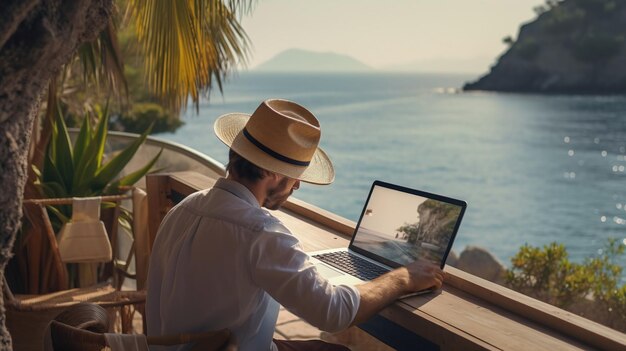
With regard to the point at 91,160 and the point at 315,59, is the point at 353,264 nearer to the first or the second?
the point at 91,160

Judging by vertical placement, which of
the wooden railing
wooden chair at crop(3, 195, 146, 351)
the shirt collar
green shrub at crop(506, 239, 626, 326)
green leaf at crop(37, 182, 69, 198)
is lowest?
green shrub at crop(506, 239, 626, 326)

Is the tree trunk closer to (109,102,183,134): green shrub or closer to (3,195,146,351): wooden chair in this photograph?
(3,195,146,351): wooden chair

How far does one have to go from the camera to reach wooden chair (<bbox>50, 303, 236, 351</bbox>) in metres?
1.47

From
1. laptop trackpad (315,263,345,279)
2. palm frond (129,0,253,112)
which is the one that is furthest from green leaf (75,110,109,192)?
laptop trackpad (315,263,345,279)

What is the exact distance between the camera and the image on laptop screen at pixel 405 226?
1.99 m

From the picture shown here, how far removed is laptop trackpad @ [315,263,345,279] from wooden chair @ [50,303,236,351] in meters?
0.48

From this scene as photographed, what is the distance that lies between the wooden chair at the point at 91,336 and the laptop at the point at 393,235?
0.49 m

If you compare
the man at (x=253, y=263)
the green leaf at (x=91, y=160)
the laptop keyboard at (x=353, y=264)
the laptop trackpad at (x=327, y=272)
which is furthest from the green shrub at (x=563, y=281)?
the man at (x=253, y=263)

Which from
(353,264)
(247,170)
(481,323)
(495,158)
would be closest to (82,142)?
(353,264)

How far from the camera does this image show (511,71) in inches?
1812

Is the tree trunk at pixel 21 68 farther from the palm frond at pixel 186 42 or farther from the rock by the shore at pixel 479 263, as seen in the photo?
the rock by the shore at pixel 479 263

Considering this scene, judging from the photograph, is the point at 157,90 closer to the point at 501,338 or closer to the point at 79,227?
the point at 79,227

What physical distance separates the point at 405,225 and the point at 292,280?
0.62 metres

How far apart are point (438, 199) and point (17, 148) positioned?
112 cm
